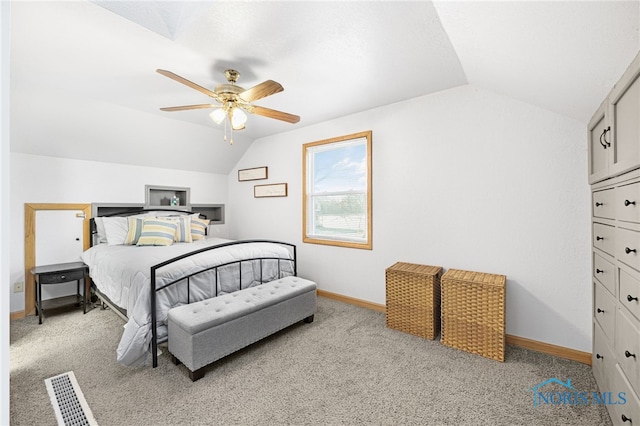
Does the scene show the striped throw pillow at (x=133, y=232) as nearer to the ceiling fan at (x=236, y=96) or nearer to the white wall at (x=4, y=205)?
the ceiling fan at (x=236, y=96)

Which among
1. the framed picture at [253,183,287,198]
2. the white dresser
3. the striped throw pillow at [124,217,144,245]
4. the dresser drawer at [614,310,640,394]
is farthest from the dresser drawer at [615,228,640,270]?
the striped throw pillow at [124,217,144,245]

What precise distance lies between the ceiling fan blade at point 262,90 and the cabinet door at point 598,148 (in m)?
2.06

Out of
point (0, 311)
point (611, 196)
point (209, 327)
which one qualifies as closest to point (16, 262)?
point (209, 327)

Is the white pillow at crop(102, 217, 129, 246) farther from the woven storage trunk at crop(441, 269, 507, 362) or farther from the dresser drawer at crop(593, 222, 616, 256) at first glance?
the dresser drawer at crop(593, 222, 616, 256)

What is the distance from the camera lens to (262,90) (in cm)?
220

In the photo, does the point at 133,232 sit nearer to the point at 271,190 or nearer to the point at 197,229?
the point at 197,229

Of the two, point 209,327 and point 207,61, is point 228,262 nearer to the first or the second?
point 209,327

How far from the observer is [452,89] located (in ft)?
9.30

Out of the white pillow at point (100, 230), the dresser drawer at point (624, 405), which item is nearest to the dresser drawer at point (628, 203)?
the dresser drawer at point (624, 405)

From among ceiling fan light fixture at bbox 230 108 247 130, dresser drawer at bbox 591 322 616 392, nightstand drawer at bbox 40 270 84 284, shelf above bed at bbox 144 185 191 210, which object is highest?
ceiling fan light fixture at bbox 230 108 247 130

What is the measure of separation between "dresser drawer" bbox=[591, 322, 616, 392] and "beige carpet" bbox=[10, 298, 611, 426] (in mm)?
113

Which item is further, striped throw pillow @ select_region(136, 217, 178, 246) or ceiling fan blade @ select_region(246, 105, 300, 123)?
striped throw pillow @ select_region(136, 217, 178, 246)

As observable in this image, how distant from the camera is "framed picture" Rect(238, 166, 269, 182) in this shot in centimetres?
457

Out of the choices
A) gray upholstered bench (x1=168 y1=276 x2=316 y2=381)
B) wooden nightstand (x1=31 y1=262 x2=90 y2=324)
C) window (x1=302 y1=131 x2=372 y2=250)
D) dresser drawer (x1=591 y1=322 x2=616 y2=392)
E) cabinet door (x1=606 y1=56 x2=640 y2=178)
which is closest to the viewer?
cabinet door (x1=606 y1=56 x2=640 y2=178)
